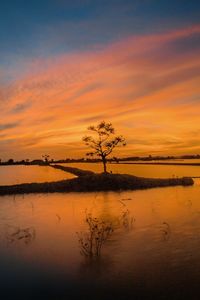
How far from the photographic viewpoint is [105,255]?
1559cm

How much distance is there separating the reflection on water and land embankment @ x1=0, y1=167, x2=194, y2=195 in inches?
553

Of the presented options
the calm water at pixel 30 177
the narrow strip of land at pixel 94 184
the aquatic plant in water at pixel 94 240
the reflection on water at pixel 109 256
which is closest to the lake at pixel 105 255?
the reflection on water at pixel 109 256

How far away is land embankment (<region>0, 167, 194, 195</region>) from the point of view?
145ft

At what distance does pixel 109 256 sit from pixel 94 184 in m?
32.0

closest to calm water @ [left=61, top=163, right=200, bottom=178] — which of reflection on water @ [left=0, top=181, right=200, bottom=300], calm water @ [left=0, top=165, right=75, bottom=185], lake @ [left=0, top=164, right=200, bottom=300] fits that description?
calm water @ [left=0, top=165, right=75, bottom=185]

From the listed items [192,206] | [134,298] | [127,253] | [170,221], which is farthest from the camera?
[192,206]

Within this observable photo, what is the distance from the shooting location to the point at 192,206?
30938mm

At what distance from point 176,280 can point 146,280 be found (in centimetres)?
97

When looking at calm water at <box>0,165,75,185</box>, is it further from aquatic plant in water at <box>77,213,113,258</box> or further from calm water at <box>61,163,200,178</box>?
aquatic plant in water at <box>77,213,113,258</box>

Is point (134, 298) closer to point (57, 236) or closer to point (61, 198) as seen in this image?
point (57, 236)

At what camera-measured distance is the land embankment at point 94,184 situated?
44.1 m

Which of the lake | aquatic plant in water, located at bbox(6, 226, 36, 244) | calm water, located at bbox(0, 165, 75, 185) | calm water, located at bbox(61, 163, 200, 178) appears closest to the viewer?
the lake

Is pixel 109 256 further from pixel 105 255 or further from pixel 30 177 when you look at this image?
pixel 30 177

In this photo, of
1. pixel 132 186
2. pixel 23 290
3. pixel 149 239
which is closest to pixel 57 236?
pixel 149 239
